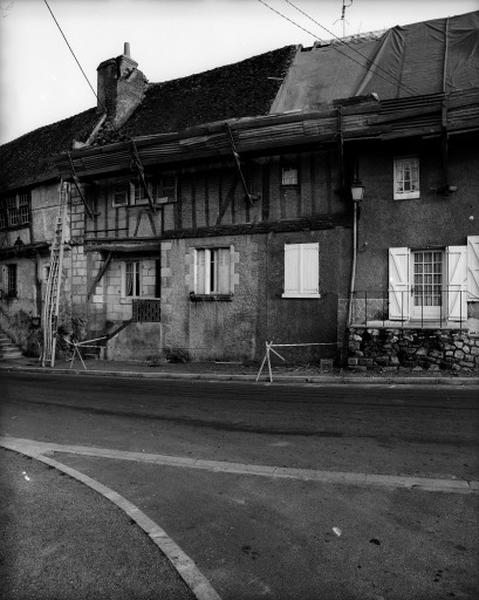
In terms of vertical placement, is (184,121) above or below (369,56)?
below

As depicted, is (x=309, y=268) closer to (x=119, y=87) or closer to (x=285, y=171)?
(x=285, y=171)

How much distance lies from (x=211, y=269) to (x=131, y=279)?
3863 mm

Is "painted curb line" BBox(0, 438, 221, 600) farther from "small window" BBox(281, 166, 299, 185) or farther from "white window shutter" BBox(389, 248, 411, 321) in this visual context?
"small window" BBox(281, 166, 299, 185)

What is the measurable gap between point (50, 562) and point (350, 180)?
39.8ft

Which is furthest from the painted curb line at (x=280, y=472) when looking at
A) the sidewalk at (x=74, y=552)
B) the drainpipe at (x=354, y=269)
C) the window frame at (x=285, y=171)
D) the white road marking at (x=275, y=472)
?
the window frame at (x=285, y=171)

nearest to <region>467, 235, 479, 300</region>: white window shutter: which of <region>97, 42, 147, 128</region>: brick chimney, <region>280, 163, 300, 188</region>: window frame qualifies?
<region>280, 163, 300, 188</region>: window frame

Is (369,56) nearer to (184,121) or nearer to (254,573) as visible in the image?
(184,121)

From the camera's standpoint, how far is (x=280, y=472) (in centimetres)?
541

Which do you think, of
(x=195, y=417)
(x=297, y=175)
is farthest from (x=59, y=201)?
(x=195, y=417)

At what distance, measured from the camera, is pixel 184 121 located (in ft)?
56.5

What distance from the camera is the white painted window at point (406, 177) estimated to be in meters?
13.0

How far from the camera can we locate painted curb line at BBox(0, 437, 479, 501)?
4.92m

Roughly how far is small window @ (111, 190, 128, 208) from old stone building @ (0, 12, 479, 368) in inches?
1.7

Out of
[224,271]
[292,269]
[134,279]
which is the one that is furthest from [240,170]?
[134,279]
